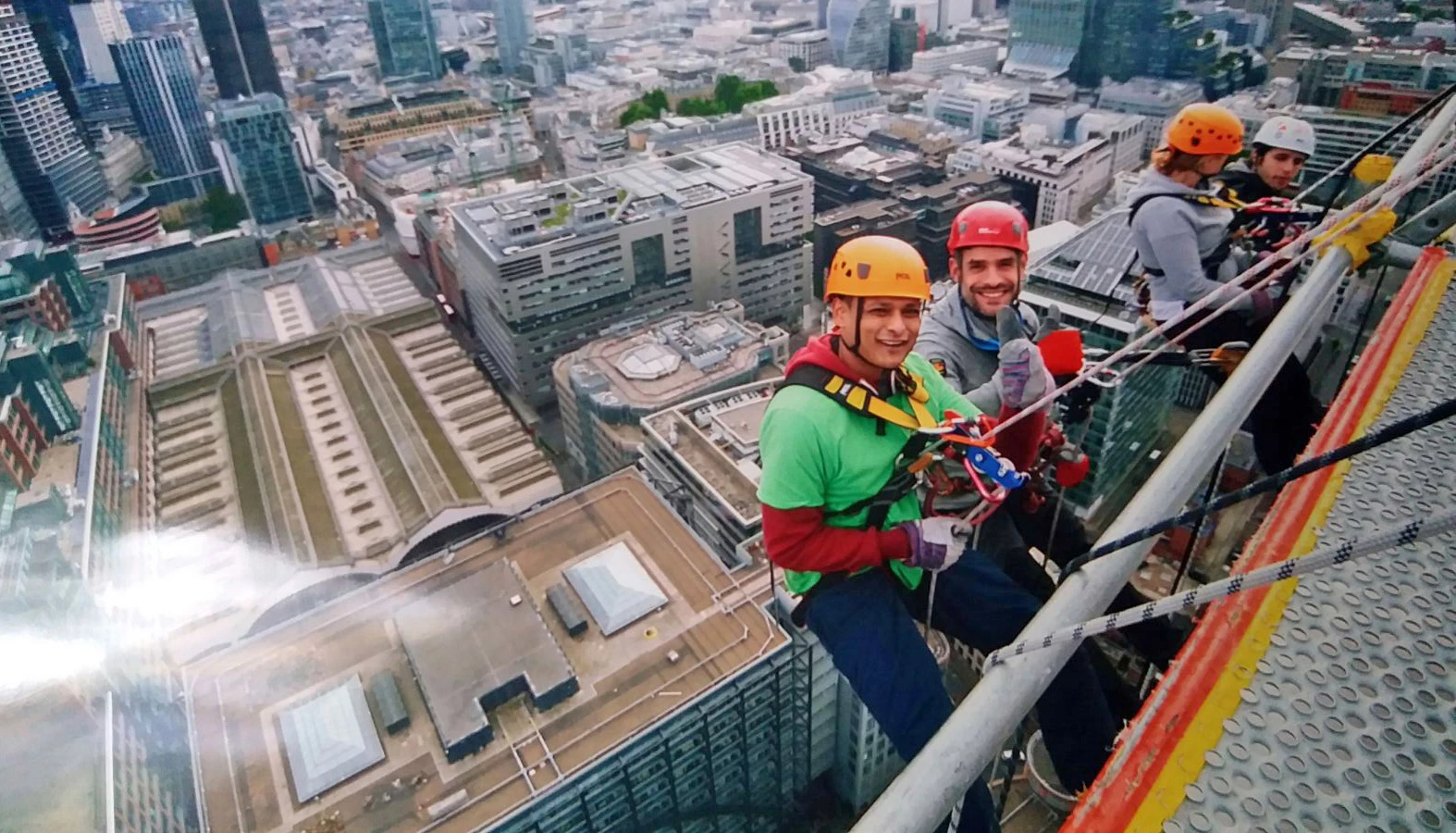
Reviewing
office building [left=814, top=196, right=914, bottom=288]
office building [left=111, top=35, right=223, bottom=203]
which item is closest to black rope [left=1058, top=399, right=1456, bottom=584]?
office building [left=814, top=196, right=914, bottom=288]

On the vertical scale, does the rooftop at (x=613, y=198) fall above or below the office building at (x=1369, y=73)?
below

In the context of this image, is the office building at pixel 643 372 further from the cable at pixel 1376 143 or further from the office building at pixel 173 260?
the office building at pixel 173 260

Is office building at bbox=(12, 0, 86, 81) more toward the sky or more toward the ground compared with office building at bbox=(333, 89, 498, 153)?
more toward the sky

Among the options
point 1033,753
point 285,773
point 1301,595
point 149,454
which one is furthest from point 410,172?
point 1301,595

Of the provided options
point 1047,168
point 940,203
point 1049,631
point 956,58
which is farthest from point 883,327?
point 956,58

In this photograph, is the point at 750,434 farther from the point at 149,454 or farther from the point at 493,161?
the point at 493,161

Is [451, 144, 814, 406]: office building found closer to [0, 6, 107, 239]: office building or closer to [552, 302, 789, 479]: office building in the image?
[552, 302, 789, 479]: office building

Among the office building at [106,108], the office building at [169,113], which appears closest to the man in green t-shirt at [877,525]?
the office building at [169,113]
